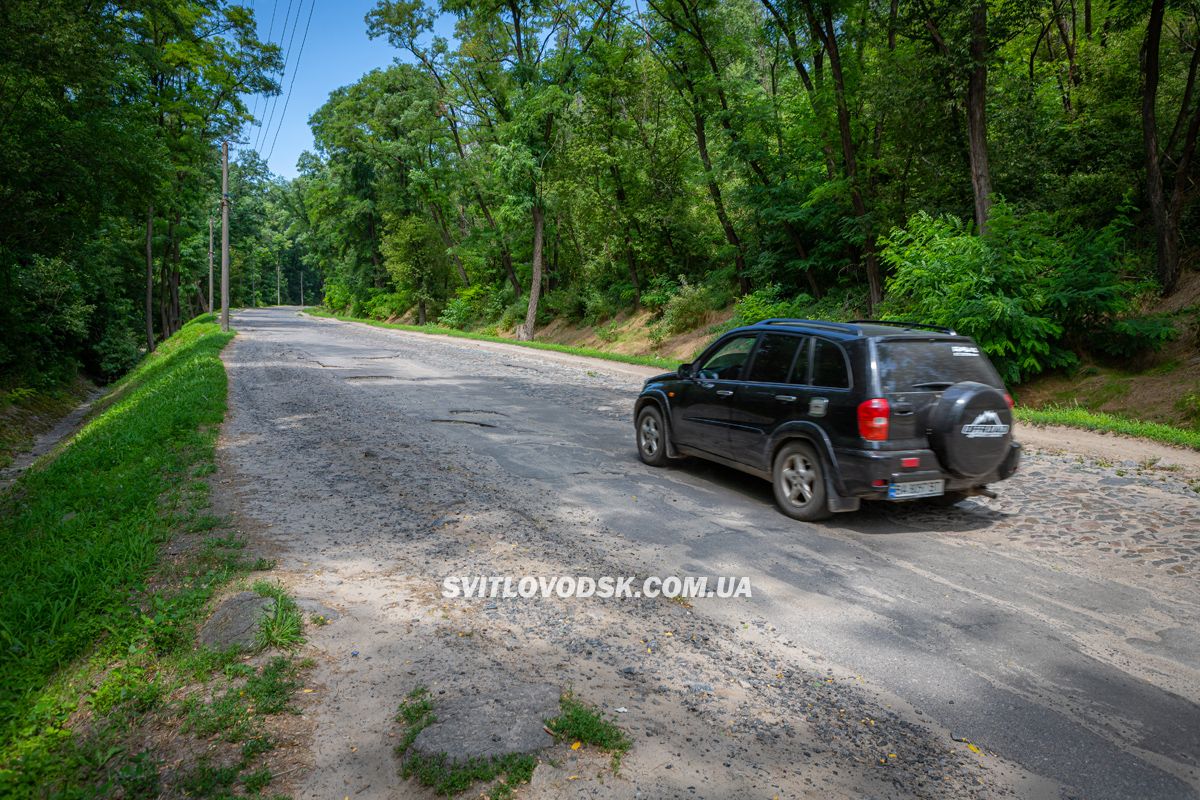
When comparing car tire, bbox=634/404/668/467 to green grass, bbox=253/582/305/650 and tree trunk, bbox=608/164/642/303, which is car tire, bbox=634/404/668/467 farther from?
tree trunk, bbox=608/164/642/303

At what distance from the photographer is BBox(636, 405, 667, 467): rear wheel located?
313 inches

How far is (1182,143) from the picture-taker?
15.7m

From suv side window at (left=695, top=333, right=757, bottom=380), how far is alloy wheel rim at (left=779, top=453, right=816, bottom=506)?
1154 mm

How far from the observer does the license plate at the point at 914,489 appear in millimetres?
5473

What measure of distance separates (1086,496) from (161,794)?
314 inches

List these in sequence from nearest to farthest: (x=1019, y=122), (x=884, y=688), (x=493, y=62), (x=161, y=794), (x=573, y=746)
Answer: (x=161, y=794)
(x=573, y=746)
(x=884, y=688)
(x=1019, y=122)
(x=493, y=62)

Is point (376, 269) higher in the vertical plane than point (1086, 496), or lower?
higher

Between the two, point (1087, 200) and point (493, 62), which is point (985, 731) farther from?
point (493, 62)

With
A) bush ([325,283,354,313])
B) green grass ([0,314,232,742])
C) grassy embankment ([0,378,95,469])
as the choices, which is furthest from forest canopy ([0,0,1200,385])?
bush ([325,283,354,313])

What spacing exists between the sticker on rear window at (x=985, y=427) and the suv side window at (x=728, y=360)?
2.15 m

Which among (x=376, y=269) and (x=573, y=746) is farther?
(x=376, y=269)

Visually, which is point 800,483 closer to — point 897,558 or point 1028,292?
point 897,558

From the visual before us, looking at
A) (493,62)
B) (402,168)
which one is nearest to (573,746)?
(493,62)

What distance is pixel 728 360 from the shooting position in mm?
7203
